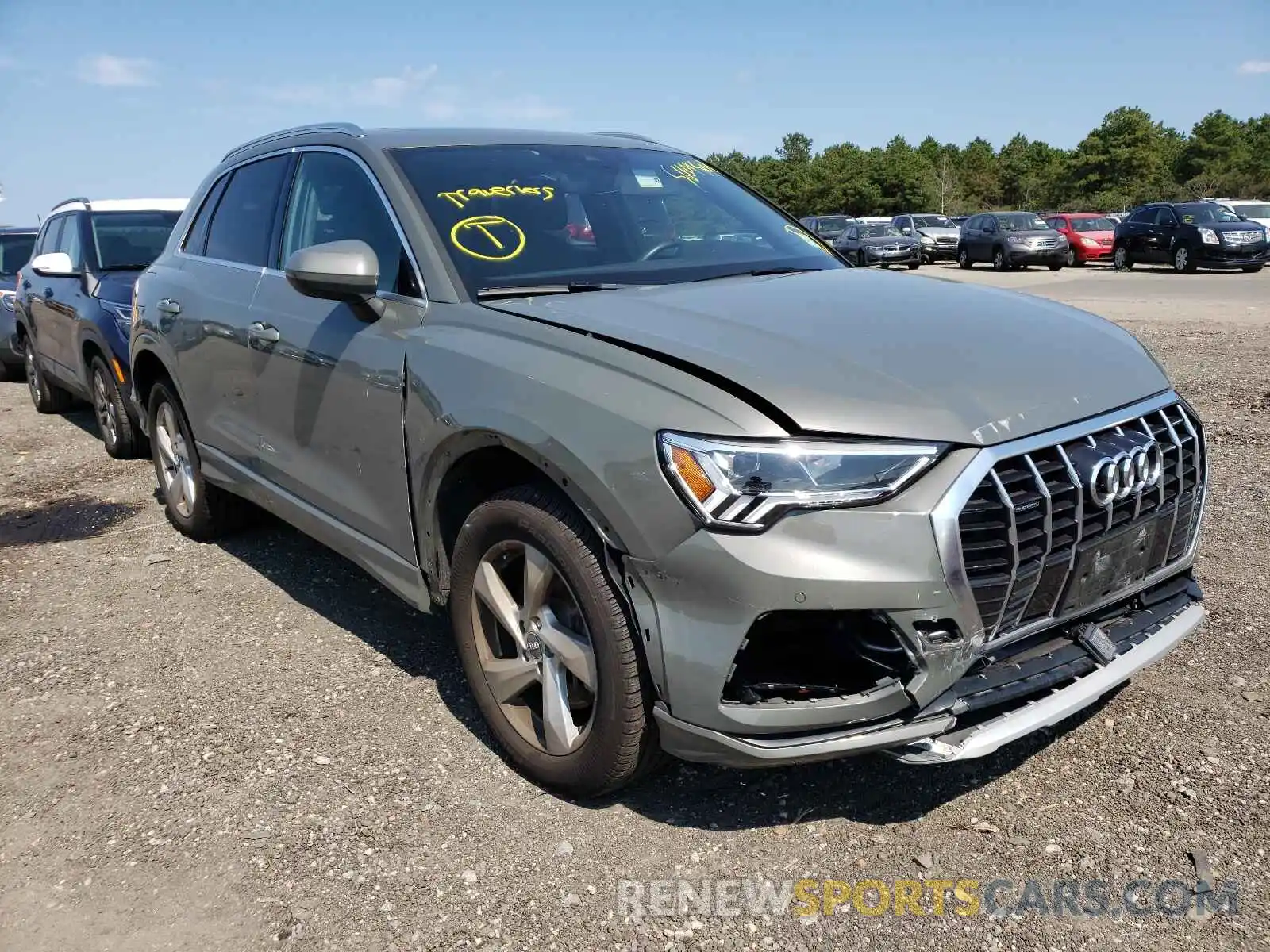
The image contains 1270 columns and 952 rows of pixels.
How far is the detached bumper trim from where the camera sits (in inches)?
93.5

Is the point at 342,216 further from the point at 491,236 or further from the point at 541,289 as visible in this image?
the point at 541,289

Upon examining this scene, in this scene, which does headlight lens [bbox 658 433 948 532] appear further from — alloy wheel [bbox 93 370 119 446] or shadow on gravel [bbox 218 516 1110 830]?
alloy wheel [bbox 93 370 119 446]

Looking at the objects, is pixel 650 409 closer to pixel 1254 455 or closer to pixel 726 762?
pixel 726 762

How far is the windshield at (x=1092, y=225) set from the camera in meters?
29.0

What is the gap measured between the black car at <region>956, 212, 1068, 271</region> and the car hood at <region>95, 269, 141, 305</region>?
24.5 meters

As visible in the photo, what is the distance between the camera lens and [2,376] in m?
12.1

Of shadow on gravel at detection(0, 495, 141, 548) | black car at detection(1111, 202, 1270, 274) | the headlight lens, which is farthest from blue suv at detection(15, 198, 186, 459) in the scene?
black car at detection(1111, 202, 1270, 274)

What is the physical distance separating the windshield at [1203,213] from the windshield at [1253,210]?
3575mm

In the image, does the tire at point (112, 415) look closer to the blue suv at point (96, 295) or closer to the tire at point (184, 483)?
the blue suv at point (96, 295)

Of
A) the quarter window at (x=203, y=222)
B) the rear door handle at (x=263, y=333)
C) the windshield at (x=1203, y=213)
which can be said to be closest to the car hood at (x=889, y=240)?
the windshield at (x=1203, y=213)

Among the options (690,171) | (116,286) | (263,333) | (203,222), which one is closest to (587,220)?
(690,171)

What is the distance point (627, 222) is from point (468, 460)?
119 cm

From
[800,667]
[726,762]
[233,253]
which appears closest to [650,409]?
[800,667]

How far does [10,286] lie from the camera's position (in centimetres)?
1116
